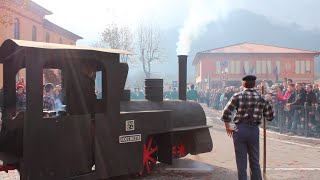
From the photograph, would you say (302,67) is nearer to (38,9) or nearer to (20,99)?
(38,9)

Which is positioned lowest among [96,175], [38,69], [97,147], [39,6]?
[96,175]

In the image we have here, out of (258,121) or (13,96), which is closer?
(258,121)

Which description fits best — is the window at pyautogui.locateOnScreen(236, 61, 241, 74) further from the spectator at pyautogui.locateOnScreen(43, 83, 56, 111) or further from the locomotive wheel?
the locomotive wheel

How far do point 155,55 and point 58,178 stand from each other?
50.0 meters

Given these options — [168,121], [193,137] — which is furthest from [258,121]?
[193,137]

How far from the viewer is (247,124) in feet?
20.1

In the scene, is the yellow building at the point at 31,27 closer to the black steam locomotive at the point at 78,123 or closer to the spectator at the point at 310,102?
the spectator at the point at 310,102

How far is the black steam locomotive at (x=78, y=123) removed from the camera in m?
5.33

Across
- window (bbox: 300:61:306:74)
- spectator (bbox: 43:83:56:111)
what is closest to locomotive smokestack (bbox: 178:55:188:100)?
spectator (bbox: 43:83:56:111)

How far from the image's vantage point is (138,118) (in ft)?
21.8

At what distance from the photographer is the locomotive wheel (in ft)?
23.9

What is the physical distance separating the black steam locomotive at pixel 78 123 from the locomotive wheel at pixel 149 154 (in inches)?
0.7

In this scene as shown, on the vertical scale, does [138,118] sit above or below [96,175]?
above

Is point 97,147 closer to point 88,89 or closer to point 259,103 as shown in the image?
point 88,89
